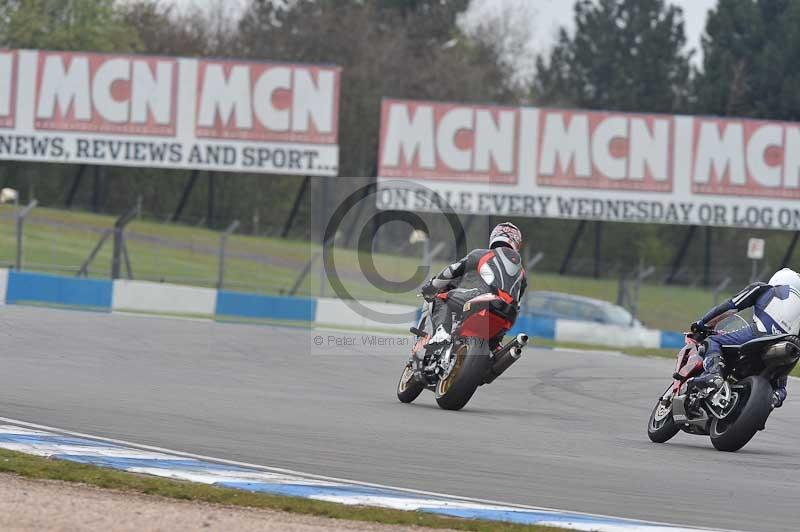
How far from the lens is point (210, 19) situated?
74250 millimetres

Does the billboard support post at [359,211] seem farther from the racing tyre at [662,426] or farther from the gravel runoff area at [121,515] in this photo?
the gravel runoff area at [121,515]

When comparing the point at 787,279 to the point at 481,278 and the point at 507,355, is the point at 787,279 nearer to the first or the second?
the point at 507,355

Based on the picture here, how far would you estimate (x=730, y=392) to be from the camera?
1070 centimetres

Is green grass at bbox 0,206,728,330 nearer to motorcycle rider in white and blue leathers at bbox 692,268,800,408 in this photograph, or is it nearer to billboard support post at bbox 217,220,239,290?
billboard support post at bbox 217,220,239,290

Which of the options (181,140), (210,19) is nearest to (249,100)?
(181,140)

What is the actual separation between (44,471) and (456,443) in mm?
3238

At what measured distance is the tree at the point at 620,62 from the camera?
75.0 metres

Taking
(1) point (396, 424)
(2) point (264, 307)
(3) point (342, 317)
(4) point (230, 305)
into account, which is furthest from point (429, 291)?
(2) point (264, 307)

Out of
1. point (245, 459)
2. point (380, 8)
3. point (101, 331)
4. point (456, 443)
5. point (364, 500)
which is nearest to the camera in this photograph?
point (364, 500)

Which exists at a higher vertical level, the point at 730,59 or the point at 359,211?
the point at 730,59

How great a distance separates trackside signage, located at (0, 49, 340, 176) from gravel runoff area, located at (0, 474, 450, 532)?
31.5 metres

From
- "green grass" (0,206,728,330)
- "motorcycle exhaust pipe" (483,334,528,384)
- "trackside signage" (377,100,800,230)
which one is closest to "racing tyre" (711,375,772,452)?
"motorcycle exhaust pipe" (483,334,528,384)

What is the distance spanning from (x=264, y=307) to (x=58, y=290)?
429cm

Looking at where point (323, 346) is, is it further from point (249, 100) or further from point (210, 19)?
point (210, 19)
